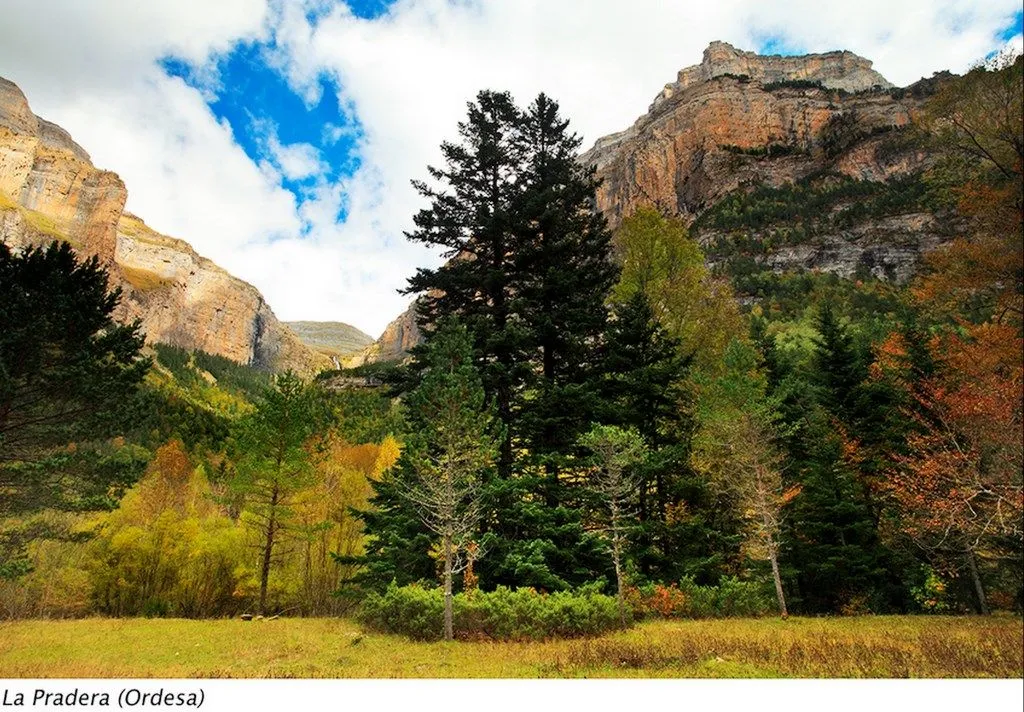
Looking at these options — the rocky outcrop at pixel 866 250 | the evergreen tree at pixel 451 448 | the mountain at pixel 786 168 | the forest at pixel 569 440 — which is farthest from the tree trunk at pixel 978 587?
the rocky outcrop at pixel 866 250

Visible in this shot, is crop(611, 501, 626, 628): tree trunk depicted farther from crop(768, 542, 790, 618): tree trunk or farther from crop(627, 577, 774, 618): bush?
crop(768, 542, 790, 618): tree trunk

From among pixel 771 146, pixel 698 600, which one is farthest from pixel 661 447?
pixel 771 146

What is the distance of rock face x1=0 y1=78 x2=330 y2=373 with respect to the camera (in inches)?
3755

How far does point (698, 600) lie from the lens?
1542cm

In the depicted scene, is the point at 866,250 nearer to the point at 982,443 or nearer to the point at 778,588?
the point at 778,588

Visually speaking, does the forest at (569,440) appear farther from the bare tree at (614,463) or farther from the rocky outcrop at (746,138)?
the rocky outcrop at (746,138)

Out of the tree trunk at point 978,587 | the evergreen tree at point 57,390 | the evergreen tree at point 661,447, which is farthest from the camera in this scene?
the evergreen tree at point 661,447

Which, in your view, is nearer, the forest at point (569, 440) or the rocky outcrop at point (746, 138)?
the forest at point (569, 440)

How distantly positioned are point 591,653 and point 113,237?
522 ft

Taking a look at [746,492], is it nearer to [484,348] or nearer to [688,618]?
[688,618]

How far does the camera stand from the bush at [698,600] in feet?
49.9

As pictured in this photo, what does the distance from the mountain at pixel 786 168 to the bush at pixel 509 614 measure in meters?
71.2

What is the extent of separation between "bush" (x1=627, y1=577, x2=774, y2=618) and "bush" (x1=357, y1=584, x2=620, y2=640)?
2.10 meters

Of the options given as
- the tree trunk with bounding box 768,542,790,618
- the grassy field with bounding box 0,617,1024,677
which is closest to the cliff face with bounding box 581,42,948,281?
the tree trunk with bounding box 768,542,790,618
